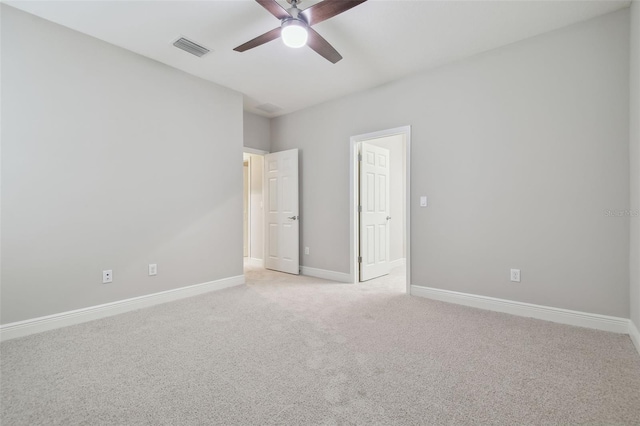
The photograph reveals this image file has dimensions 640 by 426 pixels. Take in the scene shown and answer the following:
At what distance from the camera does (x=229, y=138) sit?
4.02 meters

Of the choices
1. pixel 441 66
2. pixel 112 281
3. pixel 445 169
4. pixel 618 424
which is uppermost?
pixel 441 66

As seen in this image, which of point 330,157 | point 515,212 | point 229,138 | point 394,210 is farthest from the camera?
point 394,210

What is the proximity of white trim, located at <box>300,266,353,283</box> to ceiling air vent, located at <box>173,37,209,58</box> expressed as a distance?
10.5 ft

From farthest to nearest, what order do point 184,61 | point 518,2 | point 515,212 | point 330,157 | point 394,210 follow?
1. point 394,210
2. point 330,157
3. point 184,61
4. point 515,212
5. point 518,2

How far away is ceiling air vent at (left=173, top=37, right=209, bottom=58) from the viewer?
2854 mm

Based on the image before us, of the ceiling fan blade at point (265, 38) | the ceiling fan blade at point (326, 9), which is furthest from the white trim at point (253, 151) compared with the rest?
the ceiling fan blade at point (326, 9)

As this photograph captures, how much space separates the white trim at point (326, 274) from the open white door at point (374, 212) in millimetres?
233

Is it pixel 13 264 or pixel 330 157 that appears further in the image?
pixel 330 157

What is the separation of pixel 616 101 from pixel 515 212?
3.84ft

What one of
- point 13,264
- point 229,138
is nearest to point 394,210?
point 229,138

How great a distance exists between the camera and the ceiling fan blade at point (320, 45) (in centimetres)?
231

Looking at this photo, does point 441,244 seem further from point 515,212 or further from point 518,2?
point 518,2

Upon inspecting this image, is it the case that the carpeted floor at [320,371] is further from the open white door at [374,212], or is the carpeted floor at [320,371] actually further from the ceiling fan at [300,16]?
the ceiling fan at [300,16]

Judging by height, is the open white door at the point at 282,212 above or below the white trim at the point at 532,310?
above
